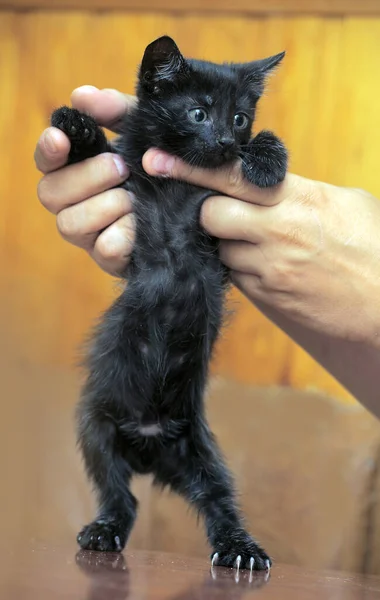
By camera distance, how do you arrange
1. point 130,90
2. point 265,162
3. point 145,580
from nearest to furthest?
point 145,580, point 265,162, point 130,90

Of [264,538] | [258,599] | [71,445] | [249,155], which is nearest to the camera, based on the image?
[258,599]

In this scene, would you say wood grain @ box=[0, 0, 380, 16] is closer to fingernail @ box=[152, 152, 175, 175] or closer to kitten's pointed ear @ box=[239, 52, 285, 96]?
kitten's pointed ear @ box=[239, 52, 285, 96]

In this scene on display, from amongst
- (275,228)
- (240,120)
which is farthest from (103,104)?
(275,228)

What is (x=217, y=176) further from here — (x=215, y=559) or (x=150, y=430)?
(x=215, y=559)

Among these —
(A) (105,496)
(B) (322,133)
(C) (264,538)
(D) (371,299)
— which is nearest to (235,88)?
(D) (371,299)

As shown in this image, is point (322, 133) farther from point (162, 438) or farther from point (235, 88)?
point (162, 438)
